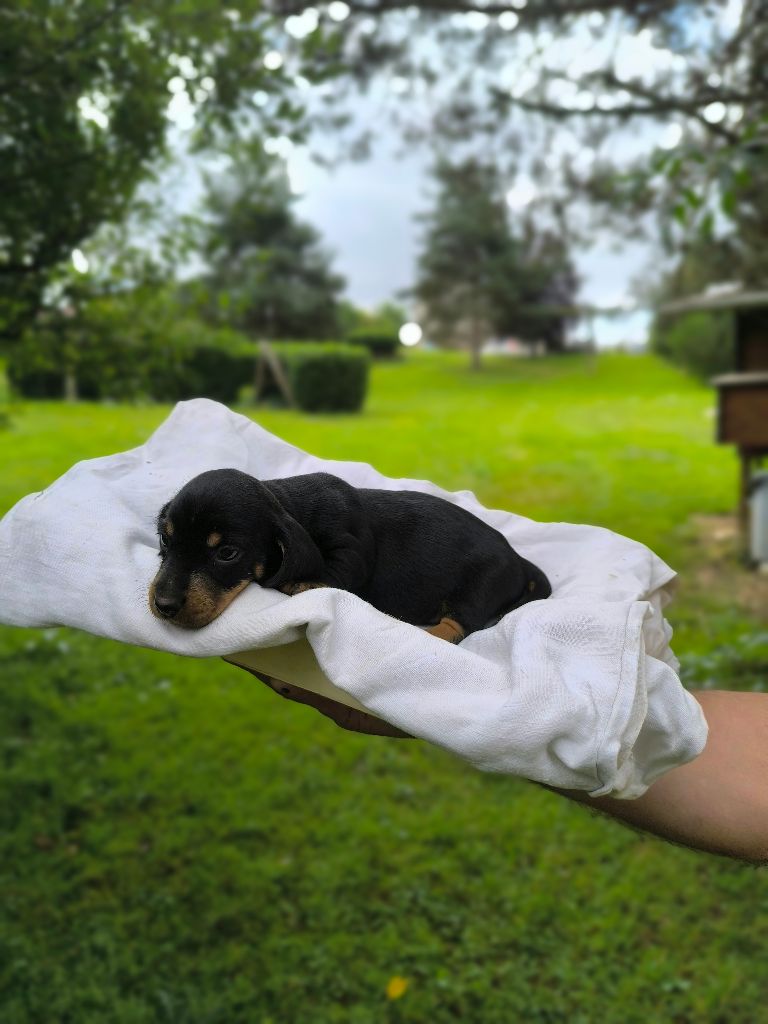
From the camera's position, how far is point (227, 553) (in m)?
1.77

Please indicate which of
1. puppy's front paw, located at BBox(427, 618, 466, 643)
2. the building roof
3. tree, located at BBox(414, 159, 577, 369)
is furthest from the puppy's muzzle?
tree, located at BBox(414, 159, 577, 369)

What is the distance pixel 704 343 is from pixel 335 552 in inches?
1068

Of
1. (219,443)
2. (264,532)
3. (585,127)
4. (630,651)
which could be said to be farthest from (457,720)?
(585,127)

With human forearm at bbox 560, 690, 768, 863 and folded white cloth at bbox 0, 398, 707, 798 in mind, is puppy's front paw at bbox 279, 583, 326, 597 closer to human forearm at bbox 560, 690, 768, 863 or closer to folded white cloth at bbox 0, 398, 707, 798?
folded white cloth at bbox 0, 398, 707, 798

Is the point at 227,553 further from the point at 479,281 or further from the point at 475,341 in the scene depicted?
the point at 479,281

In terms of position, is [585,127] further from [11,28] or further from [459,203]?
[459,203]

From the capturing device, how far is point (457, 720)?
1.57 meters

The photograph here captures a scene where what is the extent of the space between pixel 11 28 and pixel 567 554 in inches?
119

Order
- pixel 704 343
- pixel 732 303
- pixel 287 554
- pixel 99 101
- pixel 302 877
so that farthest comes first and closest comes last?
1. pixel 704 343
2. pixel 732 303
3. pixel 302 877
4. pixel 99 101
5. pixel 287 554

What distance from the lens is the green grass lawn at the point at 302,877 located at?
3828 millimetres

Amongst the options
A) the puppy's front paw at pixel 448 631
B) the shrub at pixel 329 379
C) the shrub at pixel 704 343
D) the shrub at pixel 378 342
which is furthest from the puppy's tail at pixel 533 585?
the shrub at pixel 378 342

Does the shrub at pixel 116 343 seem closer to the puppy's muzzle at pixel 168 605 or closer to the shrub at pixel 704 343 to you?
the puppy's muzzle at pixel 168 605

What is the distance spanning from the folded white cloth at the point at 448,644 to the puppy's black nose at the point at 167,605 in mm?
49

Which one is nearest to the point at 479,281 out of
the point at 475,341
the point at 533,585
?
the point at 475,341
